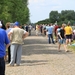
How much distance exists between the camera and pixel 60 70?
42.1ft

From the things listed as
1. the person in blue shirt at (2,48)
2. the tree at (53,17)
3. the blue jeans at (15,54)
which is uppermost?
the person in blue shirt at (2,48)

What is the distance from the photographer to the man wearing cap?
47.4ft

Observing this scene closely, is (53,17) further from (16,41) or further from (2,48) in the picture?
(2,48)

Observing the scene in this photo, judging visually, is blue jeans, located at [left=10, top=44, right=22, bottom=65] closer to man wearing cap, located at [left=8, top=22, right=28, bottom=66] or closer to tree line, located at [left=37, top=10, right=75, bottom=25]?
man wearing cap, located at [left=8, top=22, right=28, bottom=66]

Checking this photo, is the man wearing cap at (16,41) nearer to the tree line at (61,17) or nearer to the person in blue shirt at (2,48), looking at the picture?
the person in blue shirt at (2,48)

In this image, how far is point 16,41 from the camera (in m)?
14.5

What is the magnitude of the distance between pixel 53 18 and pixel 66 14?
5674mm

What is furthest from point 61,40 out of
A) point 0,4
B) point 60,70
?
point 60,70

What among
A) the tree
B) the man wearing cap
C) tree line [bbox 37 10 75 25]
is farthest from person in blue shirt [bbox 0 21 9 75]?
the tree

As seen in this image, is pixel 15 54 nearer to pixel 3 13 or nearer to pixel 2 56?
pixel 2 56

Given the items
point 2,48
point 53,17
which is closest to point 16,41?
point 2,48

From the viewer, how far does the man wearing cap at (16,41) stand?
1445 cm

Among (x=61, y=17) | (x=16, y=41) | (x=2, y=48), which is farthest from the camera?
(x=61, y=17)


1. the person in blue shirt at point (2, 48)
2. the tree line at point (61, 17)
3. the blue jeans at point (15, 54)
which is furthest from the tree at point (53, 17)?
the person in blue shirt at point (2, 48)
